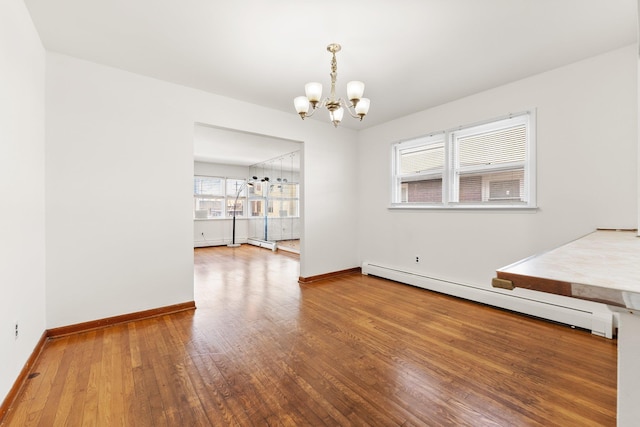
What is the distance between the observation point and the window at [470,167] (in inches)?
127

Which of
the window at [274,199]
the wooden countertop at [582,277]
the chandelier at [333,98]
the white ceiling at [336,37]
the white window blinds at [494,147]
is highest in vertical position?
the white ceiling at [336,37]

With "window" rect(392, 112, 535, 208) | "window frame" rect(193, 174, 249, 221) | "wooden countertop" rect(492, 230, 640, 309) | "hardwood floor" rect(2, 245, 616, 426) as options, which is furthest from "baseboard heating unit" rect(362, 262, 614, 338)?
"window frame" rect(193, 174, 249, 221)

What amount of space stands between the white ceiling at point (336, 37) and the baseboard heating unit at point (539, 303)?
88.8 inches

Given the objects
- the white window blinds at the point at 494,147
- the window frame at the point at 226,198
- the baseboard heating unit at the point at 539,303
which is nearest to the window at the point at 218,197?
the window frame at the point at 226,198

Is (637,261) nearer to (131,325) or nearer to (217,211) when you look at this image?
(131,325)

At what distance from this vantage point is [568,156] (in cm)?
282

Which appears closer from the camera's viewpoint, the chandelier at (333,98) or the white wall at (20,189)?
the white wall at (20,189)

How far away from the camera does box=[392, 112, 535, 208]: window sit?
3215 mm

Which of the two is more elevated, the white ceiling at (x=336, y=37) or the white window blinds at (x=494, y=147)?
the white ceiling at (x=336, y=37)

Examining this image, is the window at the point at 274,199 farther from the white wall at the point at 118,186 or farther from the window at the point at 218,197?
the white wall at the point at 118,186

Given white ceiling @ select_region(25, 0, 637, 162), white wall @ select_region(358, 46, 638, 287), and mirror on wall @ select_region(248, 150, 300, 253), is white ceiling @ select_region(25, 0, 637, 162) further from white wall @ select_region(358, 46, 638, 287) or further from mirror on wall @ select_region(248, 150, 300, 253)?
mirror on wall @ select_region(248, 150, 300, 253)

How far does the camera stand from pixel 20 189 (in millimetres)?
1930

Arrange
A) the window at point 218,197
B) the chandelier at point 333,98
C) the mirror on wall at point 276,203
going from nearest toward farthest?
the chandelier at point 333,98 → the mirror on wall at point 276,203 → the window at point 218,197

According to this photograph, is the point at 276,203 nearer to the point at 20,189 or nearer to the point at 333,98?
the point at 333,98
